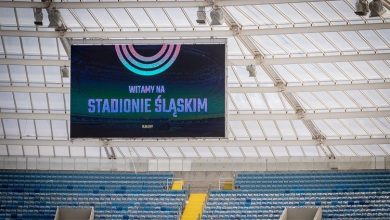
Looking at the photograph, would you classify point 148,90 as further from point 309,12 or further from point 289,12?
point 309,12

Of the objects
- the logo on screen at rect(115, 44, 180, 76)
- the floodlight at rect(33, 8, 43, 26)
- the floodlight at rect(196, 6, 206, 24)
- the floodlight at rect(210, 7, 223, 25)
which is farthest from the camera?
the floodlight at rect(33, 8, 43, 26)

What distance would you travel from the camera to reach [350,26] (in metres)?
49.0

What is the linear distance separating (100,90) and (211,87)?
16.0 feet

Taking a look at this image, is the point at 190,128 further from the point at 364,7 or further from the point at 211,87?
the point at 364,7

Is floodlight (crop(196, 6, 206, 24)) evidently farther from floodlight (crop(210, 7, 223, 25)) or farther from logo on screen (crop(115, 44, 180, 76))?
logo on screen (crop(115, 44, 180, 76))

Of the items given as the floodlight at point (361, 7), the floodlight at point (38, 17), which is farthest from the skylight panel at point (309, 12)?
the floodlight at point (38, 17)

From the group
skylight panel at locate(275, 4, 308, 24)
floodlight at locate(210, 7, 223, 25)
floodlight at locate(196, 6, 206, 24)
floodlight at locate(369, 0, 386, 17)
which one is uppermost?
skylight panel at locate(275, 4, 308, 24)

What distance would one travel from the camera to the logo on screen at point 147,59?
159 feet

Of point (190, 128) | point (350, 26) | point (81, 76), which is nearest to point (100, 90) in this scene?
point (81, 76)

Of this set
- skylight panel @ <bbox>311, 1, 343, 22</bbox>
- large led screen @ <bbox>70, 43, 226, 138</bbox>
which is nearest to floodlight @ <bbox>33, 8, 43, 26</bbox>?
large led screen @ <bbox>70, 43, 226, 138</bbox>

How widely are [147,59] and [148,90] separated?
1.35 metres

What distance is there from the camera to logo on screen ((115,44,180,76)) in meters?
48.6

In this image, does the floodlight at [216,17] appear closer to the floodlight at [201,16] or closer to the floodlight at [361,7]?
the floodlight at [201,16]

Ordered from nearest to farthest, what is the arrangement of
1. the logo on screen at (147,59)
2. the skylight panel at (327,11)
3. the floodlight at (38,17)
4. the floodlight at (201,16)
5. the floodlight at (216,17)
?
the floodlight at (201,16)
the floodlight at (216,17)
the skylight panel at (327,11)
the logo on screen at (147,59)
the floodlight at (38,17)
